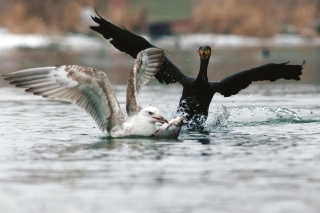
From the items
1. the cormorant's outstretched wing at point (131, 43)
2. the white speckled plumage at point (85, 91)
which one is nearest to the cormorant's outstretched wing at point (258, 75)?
the cormorant's outstretched wing at point (131, 43)

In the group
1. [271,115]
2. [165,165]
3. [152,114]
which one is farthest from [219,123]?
[165,165]

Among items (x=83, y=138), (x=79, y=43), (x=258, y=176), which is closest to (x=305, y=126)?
(x=83, y=138)

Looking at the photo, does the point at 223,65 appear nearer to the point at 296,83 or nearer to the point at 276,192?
the point at 296,83

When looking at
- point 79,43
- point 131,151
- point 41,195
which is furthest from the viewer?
point 79,43

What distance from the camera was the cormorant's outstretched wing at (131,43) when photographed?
13.0m

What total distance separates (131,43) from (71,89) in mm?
2403

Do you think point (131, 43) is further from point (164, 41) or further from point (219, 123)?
point (164, 41)

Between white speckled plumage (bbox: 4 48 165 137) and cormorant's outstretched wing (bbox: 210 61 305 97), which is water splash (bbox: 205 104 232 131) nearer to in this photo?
cormorant's outstretched wing (bbox: 210 61 305 97)

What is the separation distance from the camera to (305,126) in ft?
39.8

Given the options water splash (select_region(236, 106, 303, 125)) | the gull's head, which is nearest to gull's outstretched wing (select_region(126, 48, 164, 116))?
the gull's head

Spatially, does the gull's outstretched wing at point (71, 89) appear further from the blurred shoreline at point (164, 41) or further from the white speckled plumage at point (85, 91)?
the blurred shoreline at point (164, 41)

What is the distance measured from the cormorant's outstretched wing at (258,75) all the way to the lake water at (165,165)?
1.37 ft

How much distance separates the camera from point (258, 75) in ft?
43.2

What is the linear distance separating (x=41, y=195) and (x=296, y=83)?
1441 cm
